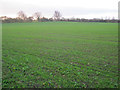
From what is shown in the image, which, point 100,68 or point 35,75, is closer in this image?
point 35,75

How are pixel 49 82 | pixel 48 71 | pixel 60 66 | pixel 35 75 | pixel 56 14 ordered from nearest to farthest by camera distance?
pixel 49 82 < pixel 35 75 < pixel 48 71 < pixel 60 66 < pixel 56 14

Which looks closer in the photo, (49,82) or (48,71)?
(49,82)

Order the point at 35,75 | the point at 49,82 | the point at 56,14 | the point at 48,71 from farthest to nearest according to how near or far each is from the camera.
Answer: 1. the point at 56,14
2. the point at 48,71
3. the point at 35,75
4. the point at 49,82

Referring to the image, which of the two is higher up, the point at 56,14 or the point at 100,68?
the point at 56,14

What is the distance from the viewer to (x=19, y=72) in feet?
22.7

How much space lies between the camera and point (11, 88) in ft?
17.8

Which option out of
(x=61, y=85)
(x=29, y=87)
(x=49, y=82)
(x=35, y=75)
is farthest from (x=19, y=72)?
(x=61, y=85)

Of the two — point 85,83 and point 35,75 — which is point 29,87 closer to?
point 35,75

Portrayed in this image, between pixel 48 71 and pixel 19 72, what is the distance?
5.88 ft

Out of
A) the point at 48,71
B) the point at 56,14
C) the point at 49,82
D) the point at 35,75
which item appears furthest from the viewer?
the point at 56,14

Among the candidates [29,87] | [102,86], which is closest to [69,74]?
[102,86]

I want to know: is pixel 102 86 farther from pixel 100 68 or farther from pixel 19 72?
pixel 19 72

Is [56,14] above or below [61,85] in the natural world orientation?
above

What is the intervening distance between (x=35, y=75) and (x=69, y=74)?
6.56ft
